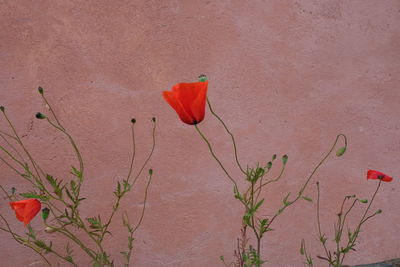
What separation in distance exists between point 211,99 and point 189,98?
903 millimetres

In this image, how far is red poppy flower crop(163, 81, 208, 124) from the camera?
912mm

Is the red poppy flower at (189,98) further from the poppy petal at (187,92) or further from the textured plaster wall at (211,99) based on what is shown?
the textured plaster wall at (211,99)

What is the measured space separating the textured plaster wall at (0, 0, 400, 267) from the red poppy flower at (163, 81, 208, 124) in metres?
0.81

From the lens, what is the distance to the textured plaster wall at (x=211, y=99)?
163cm

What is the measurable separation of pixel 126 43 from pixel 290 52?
2.58ft

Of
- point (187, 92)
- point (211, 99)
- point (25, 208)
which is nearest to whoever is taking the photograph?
point (187, 92)

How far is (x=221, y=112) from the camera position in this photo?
184cm

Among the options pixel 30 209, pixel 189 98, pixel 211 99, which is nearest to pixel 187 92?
pixel 189 98

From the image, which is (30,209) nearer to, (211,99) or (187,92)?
(187,92)

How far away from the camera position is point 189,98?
3.06 feet

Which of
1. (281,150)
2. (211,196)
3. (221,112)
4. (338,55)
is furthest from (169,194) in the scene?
(338,55)

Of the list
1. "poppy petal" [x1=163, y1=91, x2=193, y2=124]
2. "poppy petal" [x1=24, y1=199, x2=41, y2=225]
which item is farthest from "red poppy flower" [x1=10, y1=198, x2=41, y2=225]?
"poppy petal" [x1=163, y1=91, x2=193, y2=124]

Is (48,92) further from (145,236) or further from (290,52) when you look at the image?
(290,52)

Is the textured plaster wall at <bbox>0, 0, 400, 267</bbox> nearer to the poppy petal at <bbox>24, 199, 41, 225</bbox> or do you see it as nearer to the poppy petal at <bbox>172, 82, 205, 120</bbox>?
the poppy petal at <bbox>24, 199, 41, 225</bbox>
